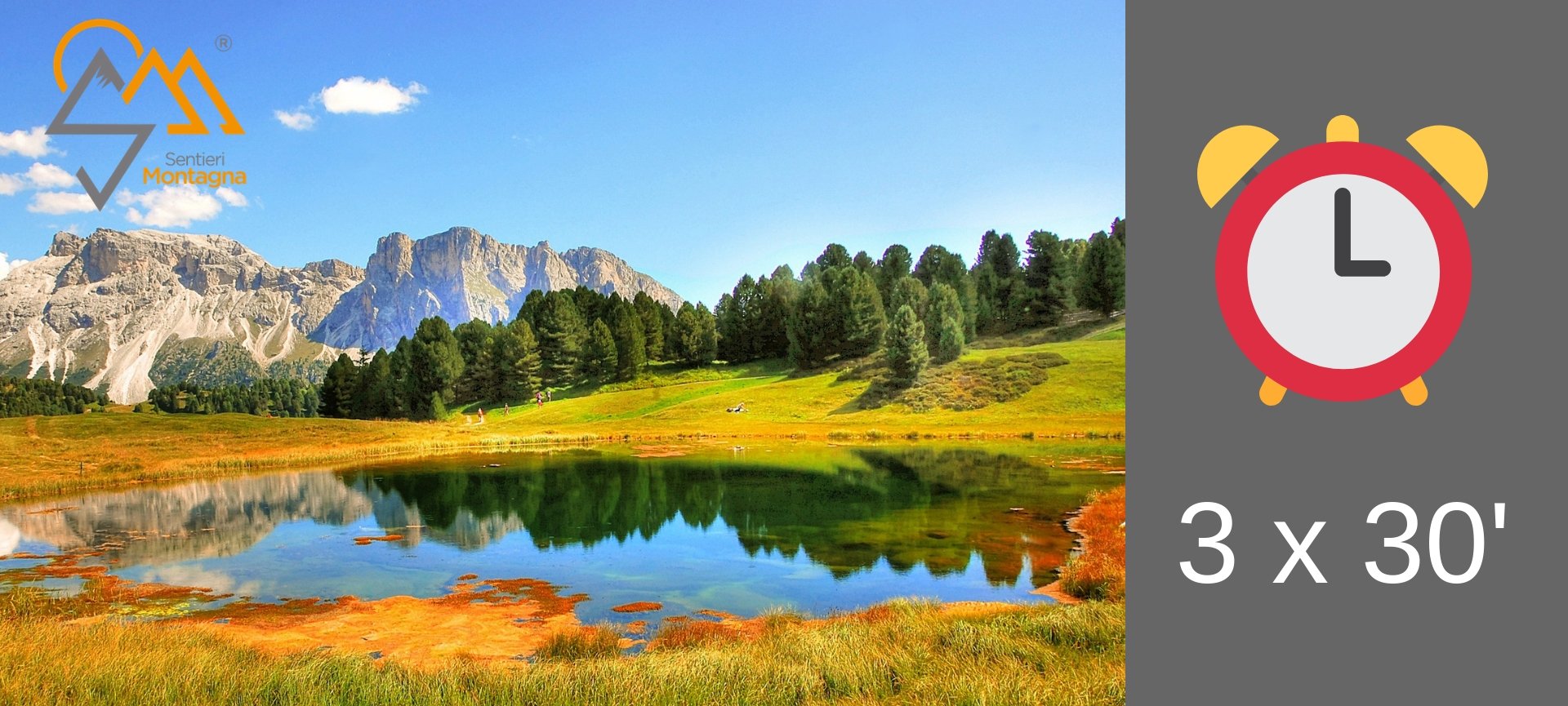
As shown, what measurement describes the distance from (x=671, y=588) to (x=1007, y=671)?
445 inches

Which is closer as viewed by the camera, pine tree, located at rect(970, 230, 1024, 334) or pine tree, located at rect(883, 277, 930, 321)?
pine tree, located at rect(883, 277, 930, 321)

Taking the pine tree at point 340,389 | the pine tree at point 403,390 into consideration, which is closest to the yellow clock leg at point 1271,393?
the pine tree at point 403,390

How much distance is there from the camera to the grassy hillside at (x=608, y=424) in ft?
145

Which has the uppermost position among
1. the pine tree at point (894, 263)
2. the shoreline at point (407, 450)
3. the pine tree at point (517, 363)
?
the pine tree at point (894, 263)

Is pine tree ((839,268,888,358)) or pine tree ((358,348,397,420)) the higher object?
pine tree ((839,268,888,358))

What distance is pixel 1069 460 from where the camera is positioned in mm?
40438

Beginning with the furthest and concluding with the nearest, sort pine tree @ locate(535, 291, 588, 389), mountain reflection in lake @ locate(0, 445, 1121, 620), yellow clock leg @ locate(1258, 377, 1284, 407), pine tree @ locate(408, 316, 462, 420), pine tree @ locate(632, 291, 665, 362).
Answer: pine tree @ locate(632, 291, 665, 362)
pine tree @ locate(535, 291, 588, 389)
pine tree @ locate(408, 316, 462, 420)
mountain reflection in lake @ locate(0, 445, 1121, 620)
yellow clock leg @ locate(1258, 377, 1284, 407)

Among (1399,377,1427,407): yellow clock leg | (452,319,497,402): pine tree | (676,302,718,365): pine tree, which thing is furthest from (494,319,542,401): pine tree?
(1399,377,1427,407): yellow clock leg

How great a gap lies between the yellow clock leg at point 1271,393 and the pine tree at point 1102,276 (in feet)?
317

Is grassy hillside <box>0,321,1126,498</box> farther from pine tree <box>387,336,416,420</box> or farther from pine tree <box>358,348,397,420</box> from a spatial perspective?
pine tree <box>358,348,397,420</box>

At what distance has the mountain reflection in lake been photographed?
60.6 feet

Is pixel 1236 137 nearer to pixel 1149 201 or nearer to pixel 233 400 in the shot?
pixel 1149 201

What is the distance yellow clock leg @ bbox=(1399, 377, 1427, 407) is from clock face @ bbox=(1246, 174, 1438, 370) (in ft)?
0.71

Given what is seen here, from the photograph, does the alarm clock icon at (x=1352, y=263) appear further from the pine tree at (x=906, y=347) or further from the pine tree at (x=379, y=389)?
the pine tree at (x=379, y=389)
